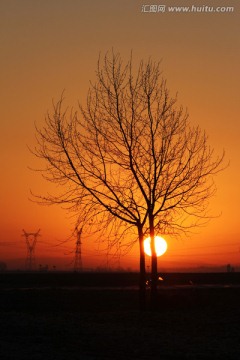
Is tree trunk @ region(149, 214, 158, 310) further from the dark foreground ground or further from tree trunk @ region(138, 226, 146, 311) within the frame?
the dark foreground ground

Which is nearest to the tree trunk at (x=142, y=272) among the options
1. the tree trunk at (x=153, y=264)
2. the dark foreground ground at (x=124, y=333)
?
the tree trunk at (x=153, y=264)

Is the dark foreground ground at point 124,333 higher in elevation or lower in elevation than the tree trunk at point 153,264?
lower

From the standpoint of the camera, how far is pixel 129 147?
29.5m

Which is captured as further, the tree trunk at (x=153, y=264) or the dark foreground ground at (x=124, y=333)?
the tree trunk at (x=153, y=264)

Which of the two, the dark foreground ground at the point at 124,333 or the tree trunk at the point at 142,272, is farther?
the tree trunk at the point at 142,272

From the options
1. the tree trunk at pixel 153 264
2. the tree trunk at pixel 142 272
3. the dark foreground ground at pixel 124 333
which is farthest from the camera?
the tree trunk at pixel 142 272

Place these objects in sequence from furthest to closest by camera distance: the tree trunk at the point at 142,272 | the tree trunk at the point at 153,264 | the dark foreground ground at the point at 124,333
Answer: the tree trunk at the point at 142,272, the tree trunk at the point at 153,264, the dark foreground ground at the point at 124,333

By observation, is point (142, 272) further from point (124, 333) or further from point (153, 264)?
point (124, 333)

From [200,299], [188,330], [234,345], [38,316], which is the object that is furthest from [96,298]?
[234,345]

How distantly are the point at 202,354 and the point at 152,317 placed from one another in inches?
360

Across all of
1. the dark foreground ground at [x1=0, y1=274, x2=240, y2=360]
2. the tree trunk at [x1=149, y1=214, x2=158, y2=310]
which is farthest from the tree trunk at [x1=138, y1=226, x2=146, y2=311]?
the dark foreground ground at [x1=0, y1=274, x2=240, y2=360]

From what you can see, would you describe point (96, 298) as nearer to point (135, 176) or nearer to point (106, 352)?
point (135, 176)

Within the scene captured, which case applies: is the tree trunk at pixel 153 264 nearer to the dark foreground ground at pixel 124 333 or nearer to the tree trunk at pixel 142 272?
the tree trunk at pixel 142 272

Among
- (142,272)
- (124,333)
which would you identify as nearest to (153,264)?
(142,272)
